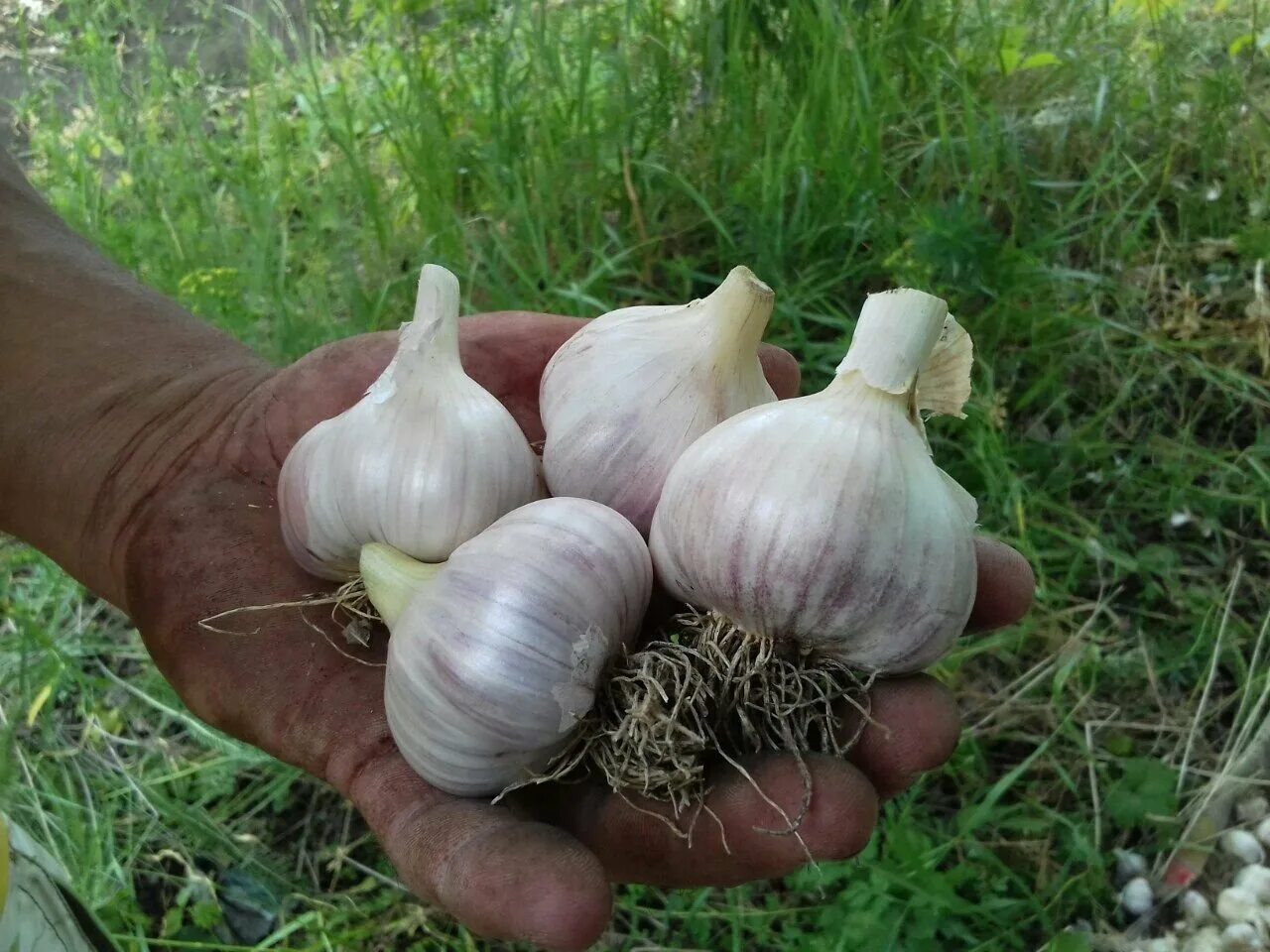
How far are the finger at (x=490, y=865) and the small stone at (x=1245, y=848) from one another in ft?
4.01

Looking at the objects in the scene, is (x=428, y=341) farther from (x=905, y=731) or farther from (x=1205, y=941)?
(x=1205, y=941)

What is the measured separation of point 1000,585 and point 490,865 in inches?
29.3

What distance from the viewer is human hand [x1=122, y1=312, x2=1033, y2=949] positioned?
108 cm

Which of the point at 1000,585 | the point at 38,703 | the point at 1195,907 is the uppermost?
the point at 1000,585

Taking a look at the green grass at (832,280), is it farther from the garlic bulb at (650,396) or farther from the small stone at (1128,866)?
the garlic bulb at (650,396)

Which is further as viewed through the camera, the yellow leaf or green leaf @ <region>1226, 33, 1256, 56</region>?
green leaf @ <region>1226, 33, 1256, 56</region>

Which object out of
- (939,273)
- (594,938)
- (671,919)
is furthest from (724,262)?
(594,938)

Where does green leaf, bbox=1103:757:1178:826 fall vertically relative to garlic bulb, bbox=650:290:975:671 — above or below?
below

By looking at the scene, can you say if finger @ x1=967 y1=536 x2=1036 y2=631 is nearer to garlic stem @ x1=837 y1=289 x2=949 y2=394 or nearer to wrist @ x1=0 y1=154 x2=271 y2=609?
garlic stem @ x1=837 y1=289 x2=949 y2=394

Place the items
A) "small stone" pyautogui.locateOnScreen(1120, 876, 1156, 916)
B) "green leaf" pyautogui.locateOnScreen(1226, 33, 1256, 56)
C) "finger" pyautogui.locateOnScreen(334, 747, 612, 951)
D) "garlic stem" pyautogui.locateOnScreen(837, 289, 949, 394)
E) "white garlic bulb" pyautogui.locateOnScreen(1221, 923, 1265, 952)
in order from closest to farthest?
"finger" pyautogui.locateOnScreen(334, 747, 612, 951) → "garlic stem" pyautogui.locateOnScreen(837, 289, 949, 394) → "white garlic bulb" pyautogui.locateOnScreen(1221, 923, 1265, 952) → "small stone" pyautogui.locateOnScreen(1120, 876, 1156, 916) → "green leaf" pyautogui.locateOnScreen(1226, 33, 1256, 56)

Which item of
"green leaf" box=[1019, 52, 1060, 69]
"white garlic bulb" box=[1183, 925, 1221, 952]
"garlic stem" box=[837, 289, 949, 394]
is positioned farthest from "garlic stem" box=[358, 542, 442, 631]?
"green leaf" box=[1019, 52, 1060, 69]

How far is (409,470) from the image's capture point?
132 centimetres

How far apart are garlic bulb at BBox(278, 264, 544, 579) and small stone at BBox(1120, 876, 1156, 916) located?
118 cm

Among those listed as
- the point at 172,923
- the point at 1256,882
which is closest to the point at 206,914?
Result: the point at 172,923
